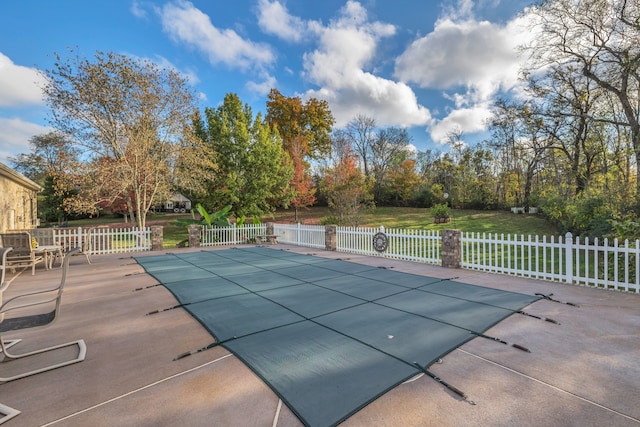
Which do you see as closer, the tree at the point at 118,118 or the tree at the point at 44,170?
the tree at the point at 118,118

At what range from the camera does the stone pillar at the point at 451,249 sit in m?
7.30

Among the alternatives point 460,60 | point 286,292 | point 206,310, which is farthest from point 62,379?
point 460,60

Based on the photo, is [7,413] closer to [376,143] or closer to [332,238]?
[332,238]

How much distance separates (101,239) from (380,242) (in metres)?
10.5

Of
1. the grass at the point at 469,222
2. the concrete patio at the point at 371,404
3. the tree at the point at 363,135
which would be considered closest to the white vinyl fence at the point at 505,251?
the concrete patio at the point at 371,404

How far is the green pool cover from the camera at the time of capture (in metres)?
2.36

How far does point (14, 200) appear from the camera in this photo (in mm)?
12648

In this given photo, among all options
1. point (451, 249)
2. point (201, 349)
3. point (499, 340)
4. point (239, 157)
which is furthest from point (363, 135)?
point (201, 349)

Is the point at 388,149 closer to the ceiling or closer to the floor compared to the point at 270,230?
closer to the ceiling

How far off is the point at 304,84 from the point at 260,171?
9.69m

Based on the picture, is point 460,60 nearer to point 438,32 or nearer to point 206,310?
point 438,32

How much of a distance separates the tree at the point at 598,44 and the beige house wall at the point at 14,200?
19.7m

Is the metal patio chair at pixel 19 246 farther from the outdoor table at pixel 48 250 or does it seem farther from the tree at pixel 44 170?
the tree at pixel 44 170

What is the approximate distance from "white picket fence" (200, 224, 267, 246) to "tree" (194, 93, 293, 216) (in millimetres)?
4801
